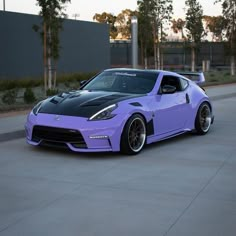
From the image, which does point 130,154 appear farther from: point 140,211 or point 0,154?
point 140,211

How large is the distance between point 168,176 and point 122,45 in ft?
123

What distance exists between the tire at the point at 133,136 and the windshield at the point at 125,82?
840 mm

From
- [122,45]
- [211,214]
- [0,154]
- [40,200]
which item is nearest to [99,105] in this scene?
[0,154]

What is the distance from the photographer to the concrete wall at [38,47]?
26.8 metres

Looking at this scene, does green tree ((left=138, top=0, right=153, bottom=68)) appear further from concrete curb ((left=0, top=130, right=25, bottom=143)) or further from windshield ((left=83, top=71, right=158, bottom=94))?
concrete curb ((left=0, top=130, right=25, bottom=143))

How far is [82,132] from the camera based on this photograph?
306 inches

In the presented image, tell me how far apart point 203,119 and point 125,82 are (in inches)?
86.1

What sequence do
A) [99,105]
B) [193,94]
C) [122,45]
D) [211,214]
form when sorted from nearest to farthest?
[211,214], [99,105], [193,94], [122,45]

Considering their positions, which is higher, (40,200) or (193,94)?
(193,94)

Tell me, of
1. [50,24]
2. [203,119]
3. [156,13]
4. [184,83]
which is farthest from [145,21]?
[184,83]

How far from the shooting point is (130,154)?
8203mm

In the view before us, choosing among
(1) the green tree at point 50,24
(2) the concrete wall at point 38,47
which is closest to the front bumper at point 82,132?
(1) the green tree at point 50,24

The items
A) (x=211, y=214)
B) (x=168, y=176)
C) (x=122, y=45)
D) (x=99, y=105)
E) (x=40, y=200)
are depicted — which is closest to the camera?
(x=211, y=214)

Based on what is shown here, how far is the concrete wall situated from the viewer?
88.0 feet
